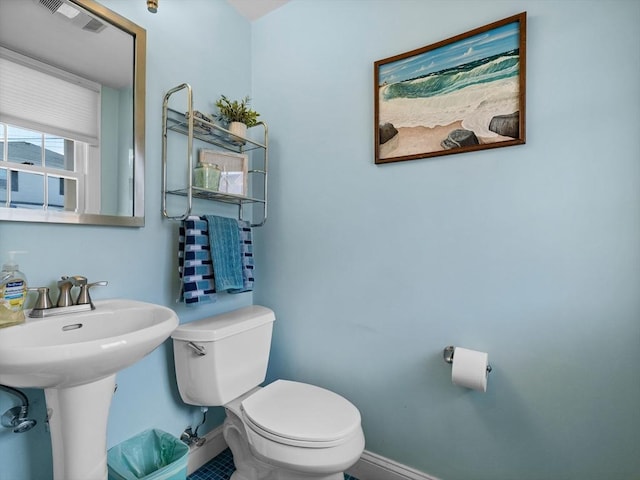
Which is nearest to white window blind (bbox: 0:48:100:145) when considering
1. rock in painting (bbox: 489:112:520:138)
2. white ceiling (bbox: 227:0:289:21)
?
white ceiling (bbox: 227:0:289:21)

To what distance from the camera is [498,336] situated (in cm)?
116

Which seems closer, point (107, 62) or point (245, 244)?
point (107, 62)

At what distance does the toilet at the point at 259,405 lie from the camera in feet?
3.38

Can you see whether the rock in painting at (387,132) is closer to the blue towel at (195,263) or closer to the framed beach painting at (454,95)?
the framed beach painting at (454,95)

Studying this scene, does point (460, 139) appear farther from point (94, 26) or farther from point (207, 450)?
point (207, 450)

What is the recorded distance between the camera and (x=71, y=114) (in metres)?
1.11

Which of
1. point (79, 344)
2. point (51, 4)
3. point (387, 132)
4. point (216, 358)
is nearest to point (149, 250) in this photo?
point (216, 358)

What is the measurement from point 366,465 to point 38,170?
1.72 m

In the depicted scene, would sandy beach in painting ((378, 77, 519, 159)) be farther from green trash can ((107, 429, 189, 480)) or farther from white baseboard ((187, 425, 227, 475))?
white baseboard ((187, 425, 227, 475))

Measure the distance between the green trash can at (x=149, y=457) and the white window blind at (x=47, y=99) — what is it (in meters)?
1.15

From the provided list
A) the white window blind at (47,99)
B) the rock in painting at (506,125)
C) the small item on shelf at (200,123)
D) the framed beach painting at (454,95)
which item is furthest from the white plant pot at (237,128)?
the rock in painting at (506,125)

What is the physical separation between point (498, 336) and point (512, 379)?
156 mm

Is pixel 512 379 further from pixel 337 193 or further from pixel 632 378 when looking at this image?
pixel 337 193

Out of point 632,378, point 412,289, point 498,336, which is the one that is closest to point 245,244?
point 412,289
